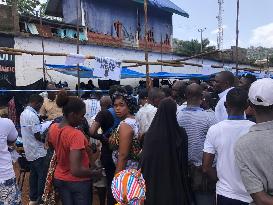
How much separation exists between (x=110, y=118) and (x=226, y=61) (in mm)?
19065

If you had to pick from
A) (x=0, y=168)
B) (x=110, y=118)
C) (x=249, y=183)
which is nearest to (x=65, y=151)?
(x=0, y=168)

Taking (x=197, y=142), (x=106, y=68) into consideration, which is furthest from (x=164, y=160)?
(x=106, y=68)

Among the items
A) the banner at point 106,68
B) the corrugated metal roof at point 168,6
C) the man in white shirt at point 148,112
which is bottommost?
the man in white shirt at point 148,112

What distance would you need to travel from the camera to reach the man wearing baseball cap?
76.5 inches

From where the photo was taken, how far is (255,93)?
206cm

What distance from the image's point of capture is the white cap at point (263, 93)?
2.02 meters

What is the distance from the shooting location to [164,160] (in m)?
3.30

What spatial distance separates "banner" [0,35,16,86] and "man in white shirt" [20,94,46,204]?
6354 mm

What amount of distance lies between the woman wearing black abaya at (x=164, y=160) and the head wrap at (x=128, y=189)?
33.1 inches

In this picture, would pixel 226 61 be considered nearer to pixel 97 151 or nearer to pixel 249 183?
pixel 97 151

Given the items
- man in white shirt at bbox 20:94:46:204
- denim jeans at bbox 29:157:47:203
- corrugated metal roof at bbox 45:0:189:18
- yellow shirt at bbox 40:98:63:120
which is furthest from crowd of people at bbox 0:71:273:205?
corrugated metal roof at bbox 45:0:189:18

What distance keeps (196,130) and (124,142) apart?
2.59 feet

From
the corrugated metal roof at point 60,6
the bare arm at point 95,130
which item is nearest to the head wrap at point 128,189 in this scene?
the bare arm at point 95,130

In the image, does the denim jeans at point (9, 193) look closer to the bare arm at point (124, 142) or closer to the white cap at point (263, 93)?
the bare arm at point (124, 142)
